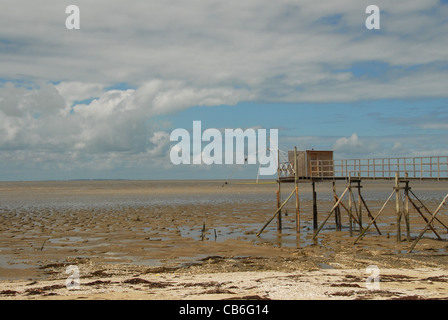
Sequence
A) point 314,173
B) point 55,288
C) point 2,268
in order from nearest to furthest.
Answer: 1. point 55,288
2. point 2,268
3. point 314,173

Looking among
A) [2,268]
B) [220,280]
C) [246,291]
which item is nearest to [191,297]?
[246,291]

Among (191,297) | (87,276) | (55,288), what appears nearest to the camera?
(191,297)

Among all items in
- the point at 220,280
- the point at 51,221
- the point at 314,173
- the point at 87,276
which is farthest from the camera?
the point at 51,221

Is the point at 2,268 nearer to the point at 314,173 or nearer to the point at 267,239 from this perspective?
the point at 267,239

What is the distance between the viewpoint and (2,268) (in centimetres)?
1966

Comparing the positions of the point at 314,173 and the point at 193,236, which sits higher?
the point at 314,173

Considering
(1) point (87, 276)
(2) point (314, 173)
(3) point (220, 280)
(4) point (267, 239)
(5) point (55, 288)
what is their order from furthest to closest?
(2) point (314, 173) → (4) point (267, 239) → (1) point (87, 276) → (3) point (220, 280) → (5) point (55, 288)
